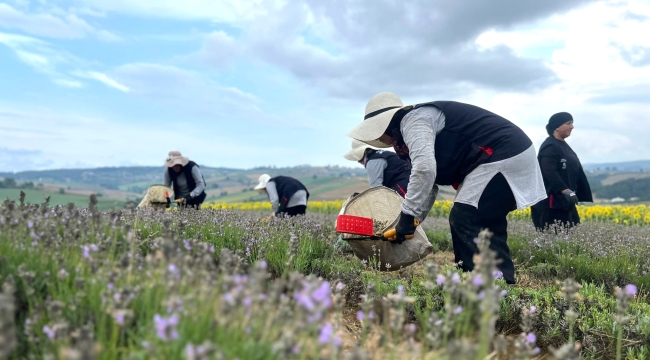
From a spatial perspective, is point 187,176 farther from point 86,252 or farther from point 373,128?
point 86,252

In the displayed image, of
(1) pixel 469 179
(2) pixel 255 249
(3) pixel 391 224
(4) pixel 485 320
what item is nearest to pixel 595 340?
(1) pixel 469 179

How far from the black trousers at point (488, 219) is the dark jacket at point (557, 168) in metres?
2.87

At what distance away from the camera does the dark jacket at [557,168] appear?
21.3ft

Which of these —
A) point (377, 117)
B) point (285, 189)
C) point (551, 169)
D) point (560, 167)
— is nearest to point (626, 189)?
point (560, 167)

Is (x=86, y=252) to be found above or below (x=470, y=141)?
below

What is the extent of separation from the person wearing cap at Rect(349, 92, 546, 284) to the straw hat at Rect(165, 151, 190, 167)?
16.3 feet

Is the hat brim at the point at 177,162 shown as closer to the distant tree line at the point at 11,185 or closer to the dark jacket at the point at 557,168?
the dark jacket at the point at 557,168

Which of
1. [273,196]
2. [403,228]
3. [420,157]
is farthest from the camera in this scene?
[273,196]

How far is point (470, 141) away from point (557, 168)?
3.53m

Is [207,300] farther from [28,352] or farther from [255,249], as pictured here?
[255,249]

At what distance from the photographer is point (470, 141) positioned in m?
3.91

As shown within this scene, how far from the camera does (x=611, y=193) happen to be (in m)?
67.3

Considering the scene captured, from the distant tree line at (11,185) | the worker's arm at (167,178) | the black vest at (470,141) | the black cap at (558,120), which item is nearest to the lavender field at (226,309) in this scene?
the black vest at (470,141)

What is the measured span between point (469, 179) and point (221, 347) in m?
2.97
